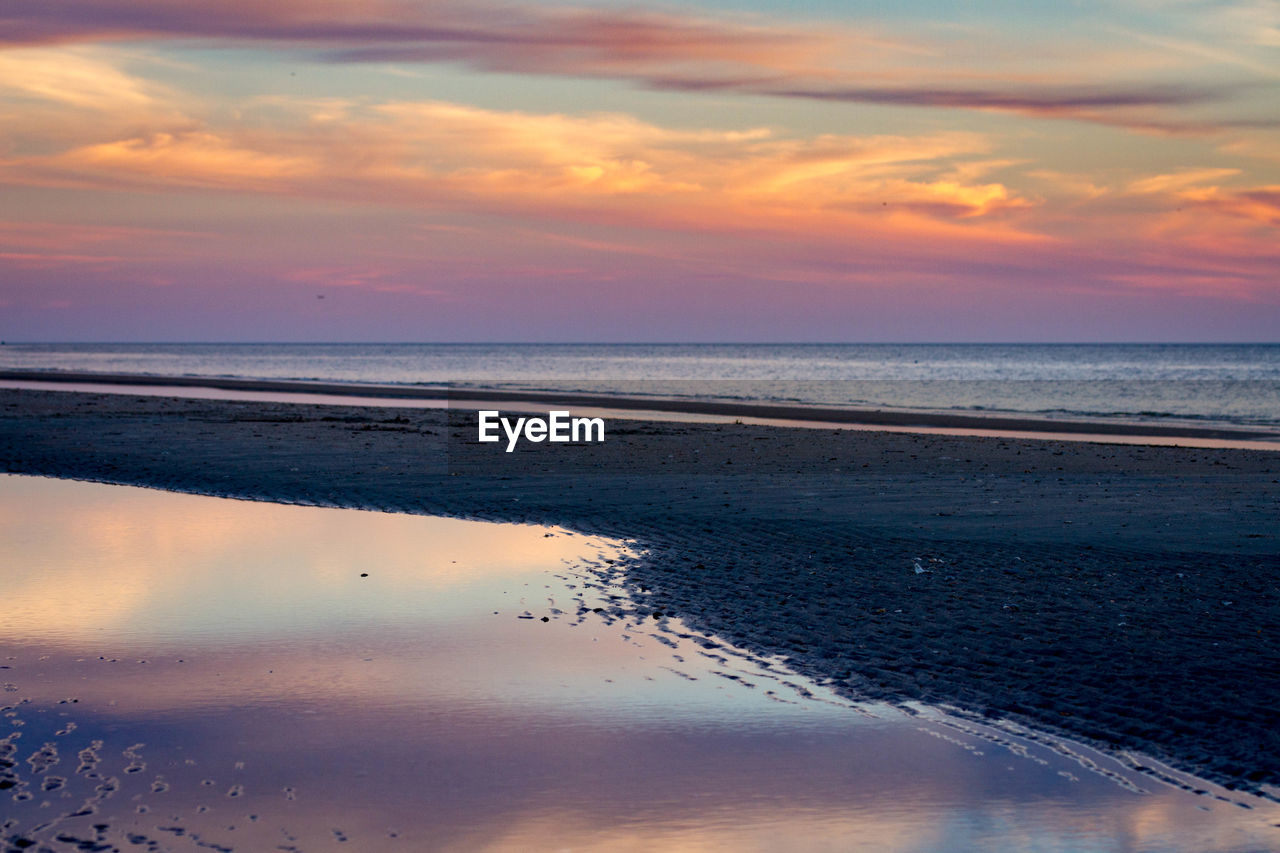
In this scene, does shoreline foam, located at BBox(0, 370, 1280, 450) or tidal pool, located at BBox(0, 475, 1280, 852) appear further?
shoreline foam, located at BBox(0, 370, 1280, 450)

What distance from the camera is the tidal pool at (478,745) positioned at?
18.5 ft

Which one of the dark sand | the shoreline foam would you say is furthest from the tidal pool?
the shoreline foam

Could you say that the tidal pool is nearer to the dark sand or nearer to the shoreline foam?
the dark sand

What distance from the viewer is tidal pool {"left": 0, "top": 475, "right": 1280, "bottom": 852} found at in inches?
223

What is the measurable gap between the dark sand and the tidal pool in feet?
2.55

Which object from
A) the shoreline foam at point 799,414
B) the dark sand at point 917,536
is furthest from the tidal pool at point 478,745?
the shoreline foam at point 799,414

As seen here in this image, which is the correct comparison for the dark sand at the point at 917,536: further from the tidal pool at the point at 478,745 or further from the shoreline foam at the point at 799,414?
the shoreline foam at the point at 799,414

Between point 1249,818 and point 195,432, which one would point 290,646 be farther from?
point 195,432

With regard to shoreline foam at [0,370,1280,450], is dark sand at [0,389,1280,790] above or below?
above

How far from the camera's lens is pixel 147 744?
6734 millimetres

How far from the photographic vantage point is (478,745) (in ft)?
22.5

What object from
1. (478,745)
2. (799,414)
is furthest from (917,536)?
(799,414)

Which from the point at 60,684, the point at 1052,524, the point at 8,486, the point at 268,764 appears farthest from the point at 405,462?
the point at 268,764

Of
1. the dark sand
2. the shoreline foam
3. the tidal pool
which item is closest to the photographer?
the tidal pool
